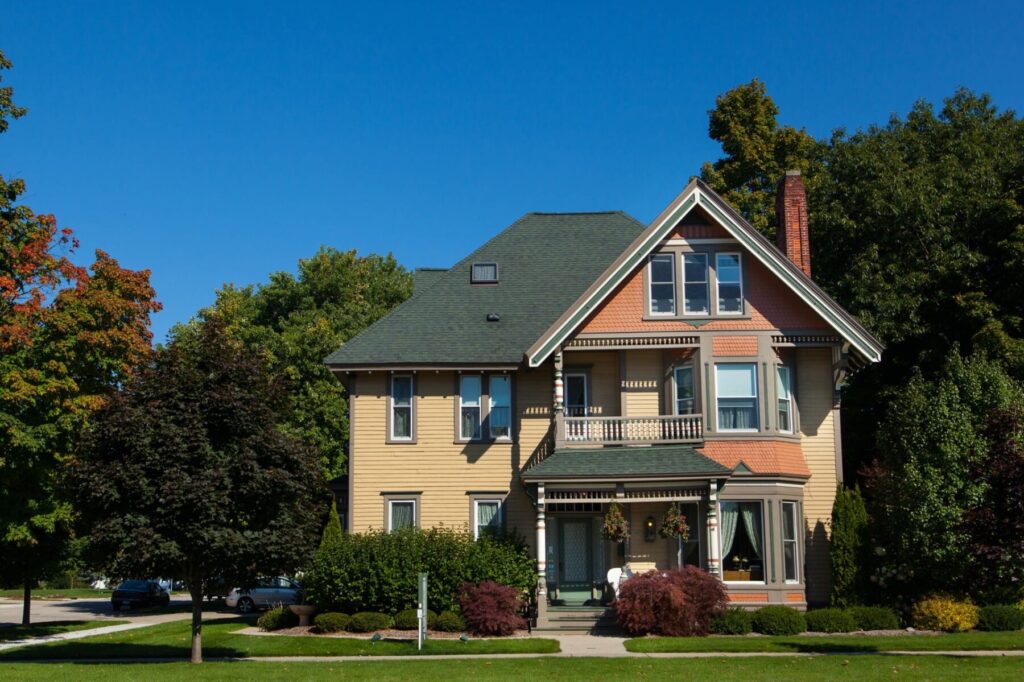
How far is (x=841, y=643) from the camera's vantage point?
23.0 meters

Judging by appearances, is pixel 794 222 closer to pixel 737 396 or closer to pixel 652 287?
pixel 652 287

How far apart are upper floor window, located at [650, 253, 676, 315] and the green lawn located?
30.4 feet

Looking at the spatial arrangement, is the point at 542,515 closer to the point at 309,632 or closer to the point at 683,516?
the point at 683,516

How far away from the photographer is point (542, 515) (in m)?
28.1

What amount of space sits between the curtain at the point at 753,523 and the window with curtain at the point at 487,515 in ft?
22.2

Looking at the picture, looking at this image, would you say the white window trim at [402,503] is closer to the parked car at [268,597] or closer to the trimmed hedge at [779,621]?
the trimmed hedge at [779,621]

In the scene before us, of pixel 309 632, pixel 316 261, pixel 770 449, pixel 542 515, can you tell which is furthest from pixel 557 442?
pixel 316 261

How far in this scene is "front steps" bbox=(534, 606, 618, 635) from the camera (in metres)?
27.1

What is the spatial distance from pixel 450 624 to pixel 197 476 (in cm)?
880

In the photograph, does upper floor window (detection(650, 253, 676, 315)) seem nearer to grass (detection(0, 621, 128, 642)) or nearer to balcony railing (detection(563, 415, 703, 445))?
balcony railing (detection(563, 415, 703, 445))

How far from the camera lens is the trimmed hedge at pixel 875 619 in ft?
84.1

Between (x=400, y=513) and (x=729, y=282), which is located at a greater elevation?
(x=729, y=282)

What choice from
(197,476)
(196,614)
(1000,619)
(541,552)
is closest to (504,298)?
(541,552)

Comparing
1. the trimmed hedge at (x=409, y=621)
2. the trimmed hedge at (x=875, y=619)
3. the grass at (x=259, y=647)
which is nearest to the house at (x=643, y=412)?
the trimmed hedge at (x=875, y=619)
